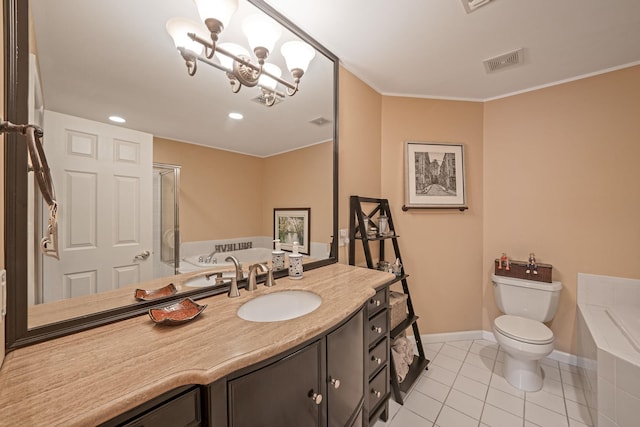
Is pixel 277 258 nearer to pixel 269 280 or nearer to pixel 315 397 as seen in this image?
pixel 269 280

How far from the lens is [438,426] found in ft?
5.08

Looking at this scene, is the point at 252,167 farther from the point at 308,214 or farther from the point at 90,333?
the point at 90,333

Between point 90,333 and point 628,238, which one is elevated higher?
point 628,238

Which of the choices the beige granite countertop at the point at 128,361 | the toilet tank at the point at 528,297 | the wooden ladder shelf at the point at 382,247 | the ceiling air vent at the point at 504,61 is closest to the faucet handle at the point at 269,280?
the beige granite countertop at the point at 128,361

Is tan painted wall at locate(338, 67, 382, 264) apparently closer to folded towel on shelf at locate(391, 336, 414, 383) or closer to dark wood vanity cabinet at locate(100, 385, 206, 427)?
folded towel on shelf at locate(391, 336, 414, 383)

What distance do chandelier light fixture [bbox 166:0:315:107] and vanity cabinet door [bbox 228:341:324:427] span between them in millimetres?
1262

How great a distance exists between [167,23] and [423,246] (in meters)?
2.40

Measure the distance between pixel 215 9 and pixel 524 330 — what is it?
2.67 meters

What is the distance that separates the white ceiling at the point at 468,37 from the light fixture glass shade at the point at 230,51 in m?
0.37

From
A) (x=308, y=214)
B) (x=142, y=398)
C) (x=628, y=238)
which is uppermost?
(x=308, y=214)

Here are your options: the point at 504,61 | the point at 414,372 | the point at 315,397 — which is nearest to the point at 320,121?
the point at 504,61

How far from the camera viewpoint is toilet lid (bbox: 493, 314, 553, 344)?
1.73 meters

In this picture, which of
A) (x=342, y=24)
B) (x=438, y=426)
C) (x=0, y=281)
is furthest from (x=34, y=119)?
(x=438, y=426)

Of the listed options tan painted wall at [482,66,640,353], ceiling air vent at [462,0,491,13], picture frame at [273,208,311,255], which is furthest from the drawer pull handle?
tan painted wall at [482,66,640,353]
